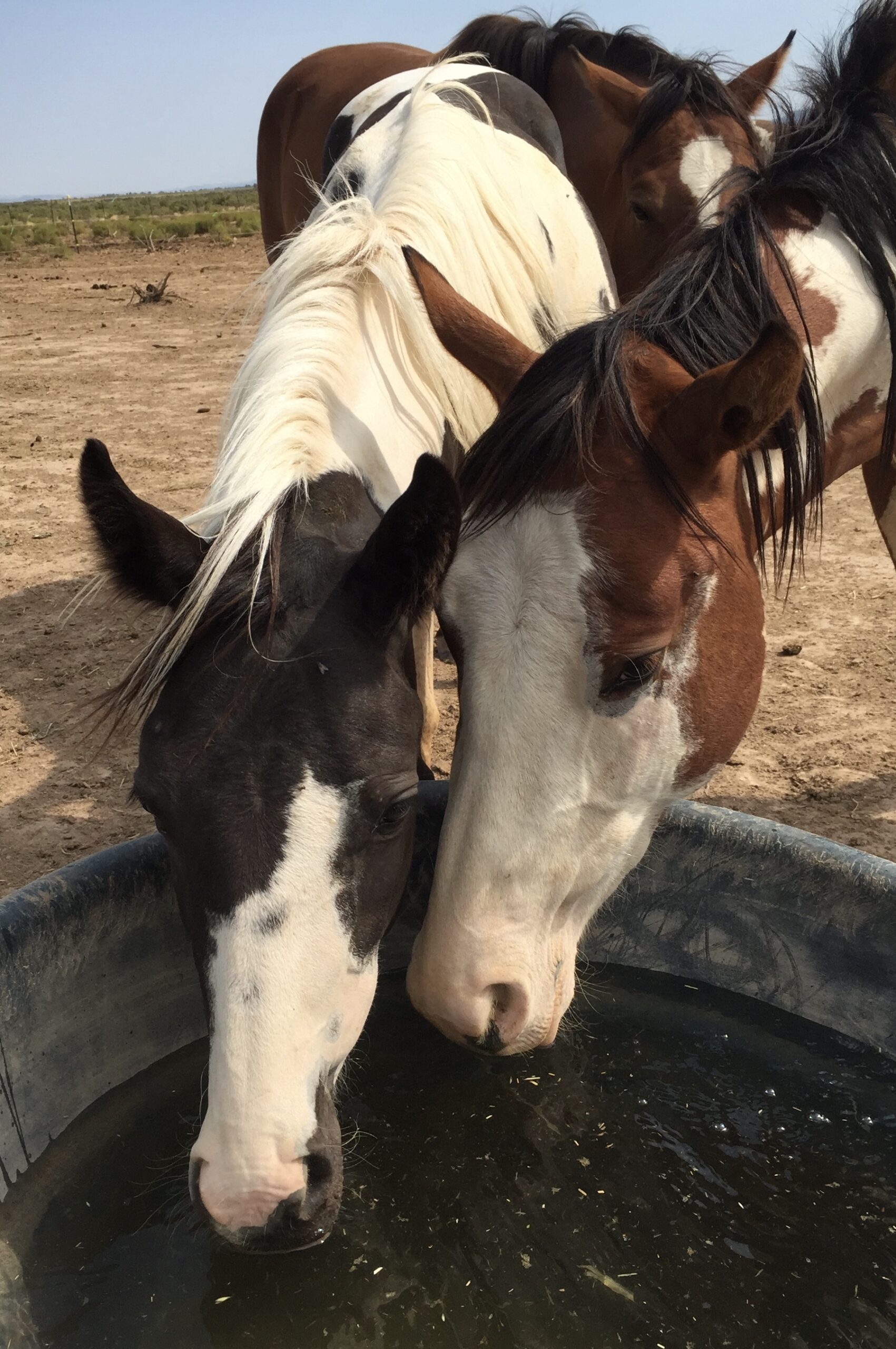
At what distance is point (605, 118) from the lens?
182 inches

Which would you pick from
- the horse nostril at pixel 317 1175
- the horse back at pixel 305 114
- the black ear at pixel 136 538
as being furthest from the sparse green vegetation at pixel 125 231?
the horse nostril at pixel 317 1175

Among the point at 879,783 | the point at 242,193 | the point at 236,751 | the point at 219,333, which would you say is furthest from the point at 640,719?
the point at 242,193

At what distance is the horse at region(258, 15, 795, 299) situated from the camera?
3918 mm

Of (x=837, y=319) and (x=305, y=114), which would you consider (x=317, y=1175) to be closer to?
(x=837, y=319)

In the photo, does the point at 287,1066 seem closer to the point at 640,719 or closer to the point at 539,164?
the point at 640,719

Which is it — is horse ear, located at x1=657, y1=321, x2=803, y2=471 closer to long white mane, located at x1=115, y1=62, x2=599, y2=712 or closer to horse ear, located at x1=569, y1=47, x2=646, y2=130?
long white mane, located at x1=115, y1=62, x2=599, y2=712

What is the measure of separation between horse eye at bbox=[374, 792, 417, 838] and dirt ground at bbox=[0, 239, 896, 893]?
0.61 m

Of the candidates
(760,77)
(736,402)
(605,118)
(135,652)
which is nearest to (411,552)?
(736,402)

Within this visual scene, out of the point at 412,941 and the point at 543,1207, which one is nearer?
the point at 543,1207

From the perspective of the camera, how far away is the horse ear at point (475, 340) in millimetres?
2082

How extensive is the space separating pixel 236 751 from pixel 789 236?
1.57 m

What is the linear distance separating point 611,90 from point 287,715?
3.74 meters

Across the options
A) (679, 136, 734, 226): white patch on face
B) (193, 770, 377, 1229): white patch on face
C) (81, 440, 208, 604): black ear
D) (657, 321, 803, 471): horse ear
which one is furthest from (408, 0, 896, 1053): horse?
(679, 136, 734, 226): white patch on face

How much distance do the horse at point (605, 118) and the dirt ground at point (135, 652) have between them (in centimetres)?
142
